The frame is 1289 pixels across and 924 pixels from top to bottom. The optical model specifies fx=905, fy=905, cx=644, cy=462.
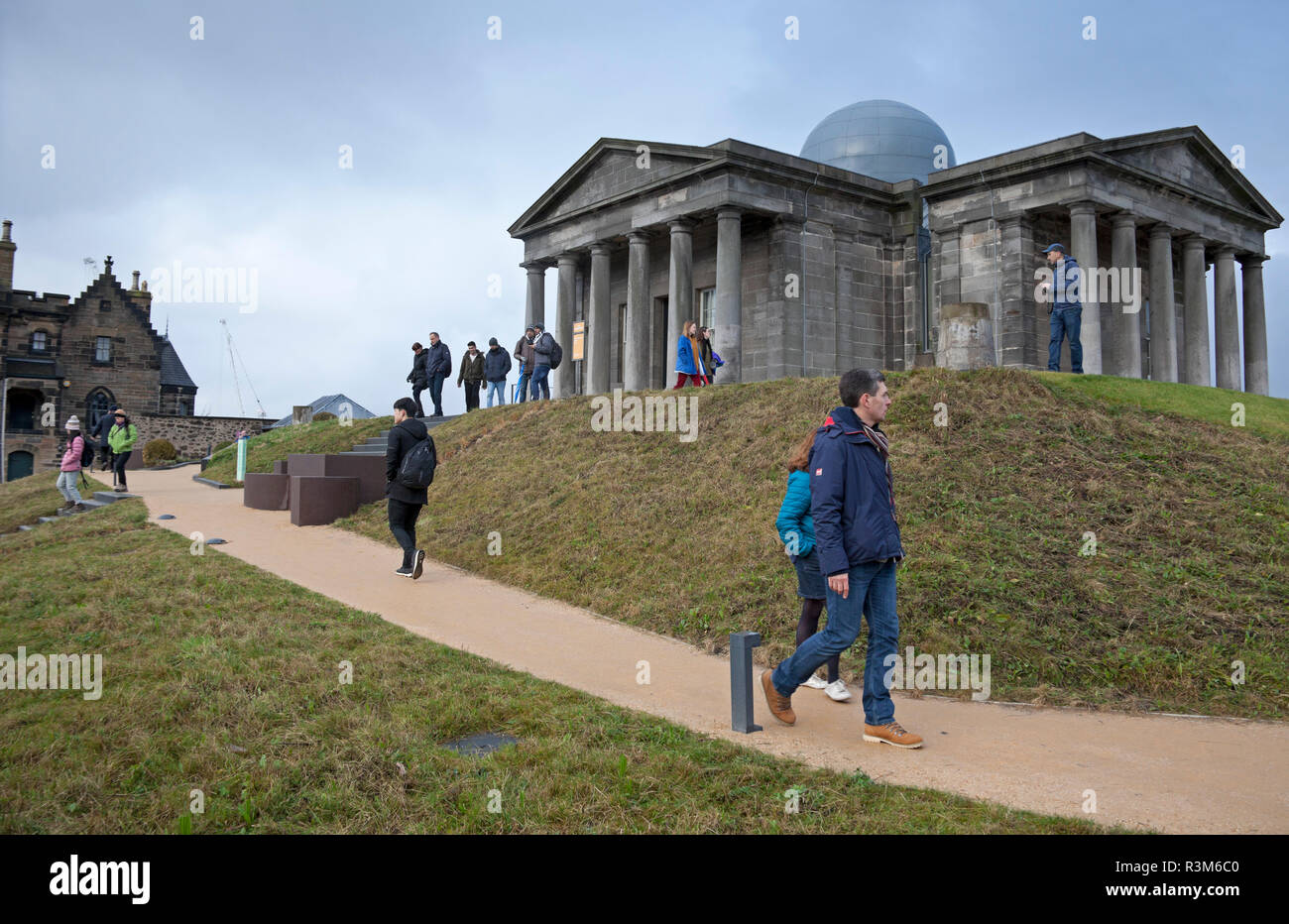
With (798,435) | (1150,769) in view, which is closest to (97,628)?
(1150,769)

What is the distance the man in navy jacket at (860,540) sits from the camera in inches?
214

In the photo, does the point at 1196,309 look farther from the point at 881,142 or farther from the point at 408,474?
the point at 408,474

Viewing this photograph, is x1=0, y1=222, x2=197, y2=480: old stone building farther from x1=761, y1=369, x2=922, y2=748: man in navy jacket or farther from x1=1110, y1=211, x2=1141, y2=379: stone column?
x1=761, y1=369, x2=922, y2=748: man in navy jacket

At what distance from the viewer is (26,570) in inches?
429

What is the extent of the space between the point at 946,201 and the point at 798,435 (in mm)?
14629

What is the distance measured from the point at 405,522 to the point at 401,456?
82 centimetres

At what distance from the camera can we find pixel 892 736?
5.61 m

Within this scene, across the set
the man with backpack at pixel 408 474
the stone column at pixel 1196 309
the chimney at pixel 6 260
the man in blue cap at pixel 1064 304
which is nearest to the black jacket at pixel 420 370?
the man with backpack at pixel 408 474

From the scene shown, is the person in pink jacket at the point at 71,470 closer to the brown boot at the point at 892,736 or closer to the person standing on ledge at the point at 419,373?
the person standing on ledge at the point at 419,373

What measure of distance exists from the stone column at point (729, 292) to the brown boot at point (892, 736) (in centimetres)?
1806

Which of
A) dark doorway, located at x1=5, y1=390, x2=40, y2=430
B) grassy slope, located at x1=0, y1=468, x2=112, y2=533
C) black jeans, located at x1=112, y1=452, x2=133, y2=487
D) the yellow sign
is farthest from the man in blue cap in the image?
dark doorway, located at x1=5, y1=390, x2=40, y2=430

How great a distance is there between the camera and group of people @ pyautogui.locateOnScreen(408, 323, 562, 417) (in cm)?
2186

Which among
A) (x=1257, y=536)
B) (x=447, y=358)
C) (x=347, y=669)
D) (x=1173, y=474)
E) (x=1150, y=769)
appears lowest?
(x=1150, y=769)
